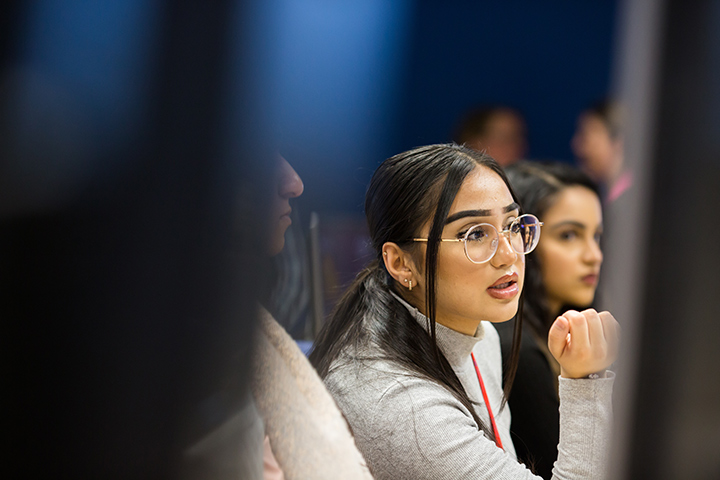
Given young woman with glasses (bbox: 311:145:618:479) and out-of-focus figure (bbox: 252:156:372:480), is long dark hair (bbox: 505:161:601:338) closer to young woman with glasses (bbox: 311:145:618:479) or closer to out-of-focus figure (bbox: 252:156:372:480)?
young woman with glasses (bbox: 311:145:618:479)

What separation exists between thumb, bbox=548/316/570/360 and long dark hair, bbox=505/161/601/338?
57 centimetres

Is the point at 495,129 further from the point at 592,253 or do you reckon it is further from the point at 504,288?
the point at 504,288

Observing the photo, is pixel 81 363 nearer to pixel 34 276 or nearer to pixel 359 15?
pixel 34 276

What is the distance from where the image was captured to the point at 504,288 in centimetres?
84

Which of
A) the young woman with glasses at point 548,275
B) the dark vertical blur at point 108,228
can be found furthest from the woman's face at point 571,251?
the dark vertical blur at point 108,228

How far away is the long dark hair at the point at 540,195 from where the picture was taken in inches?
54.9

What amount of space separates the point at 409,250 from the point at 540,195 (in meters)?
0.68

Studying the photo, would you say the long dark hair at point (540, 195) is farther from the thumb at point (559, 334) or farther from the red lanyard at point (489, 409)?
the thumb at point (559, 334)

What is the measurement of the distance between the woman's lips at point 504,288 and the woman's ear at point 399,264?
4.0 inches

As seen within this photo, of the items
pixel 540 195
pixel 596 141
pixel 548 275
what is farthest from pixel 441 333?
pixel 596 141

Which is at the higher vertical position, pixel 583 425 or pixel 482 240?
pixel 482 240

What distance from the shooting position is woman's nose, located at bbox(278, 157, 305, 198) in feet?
2.21

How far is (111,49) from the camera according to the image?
1.95 feet

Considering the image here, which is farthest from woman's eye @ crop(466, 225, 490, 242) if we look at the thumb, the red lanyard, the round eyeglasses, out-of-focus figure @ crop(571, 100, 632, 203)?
out-of-focus figure @ crop(571, 100, 632, 203)
